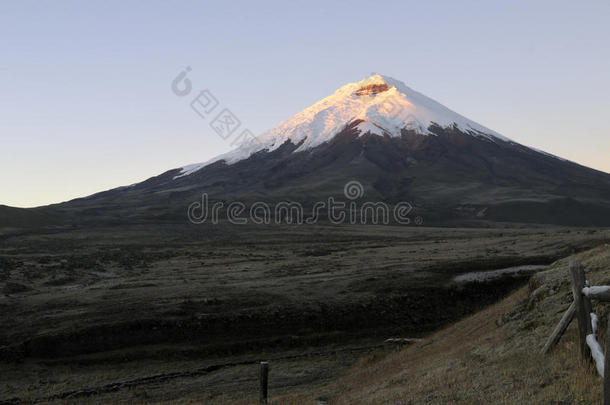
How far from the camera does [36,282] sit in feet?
151

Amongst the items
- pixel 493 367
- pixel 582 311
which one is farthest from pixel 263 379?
pixel 582 311

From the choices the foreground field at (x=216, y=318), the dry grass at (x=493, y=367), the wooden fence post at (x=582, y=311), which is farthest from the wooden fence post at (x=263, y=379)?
the wooden fence post at (x=582, y=311)

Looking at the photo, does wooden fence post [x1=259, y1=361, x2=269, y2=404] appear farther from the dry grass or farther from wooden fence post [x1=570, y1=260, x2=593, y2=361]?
wooden fence post [x1=570, y1=260, x2=593, y2=361]

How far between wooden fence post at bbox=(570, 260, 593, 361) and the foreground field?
3559mm

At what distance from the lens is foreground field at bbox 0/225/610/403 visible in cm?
2372

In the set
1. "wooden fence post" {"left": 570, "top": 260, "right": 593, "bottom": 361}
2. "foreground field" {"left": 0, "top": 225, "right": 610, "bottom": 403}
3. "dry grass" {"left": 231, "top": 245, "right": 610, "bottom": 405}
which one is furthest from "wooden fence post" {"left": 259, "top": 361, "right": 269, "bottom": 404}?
"wooden fence post" {"left": 570, "top": 260, "right": 593, "bottom": 361}

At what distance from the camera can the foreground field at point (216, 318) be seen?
23719 millimetres

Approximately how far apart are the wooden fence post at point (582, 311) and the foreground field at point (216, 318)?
11.7 feet

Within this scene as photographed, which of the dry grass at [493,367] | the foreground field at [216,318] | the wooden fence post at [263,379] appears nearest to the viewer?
the dry grass at [493,367]

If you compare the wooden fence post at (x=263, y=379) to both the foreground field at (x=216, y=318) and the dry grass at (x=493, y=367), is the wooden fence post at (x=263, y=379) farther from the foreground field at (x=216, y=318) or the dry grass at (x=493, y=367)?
the foreground field at (x=216, y=318)

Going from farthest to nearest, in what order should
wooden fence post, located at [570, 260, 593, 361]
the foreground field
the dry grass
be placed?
the foreground field < wooden fence post, located at [570, 260, 593, 361] < the dry grass

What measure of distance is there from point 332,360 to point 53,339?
51.1 feet

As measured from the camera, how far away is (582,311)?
413 inches

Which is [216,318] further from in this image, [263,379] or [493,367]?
[493,367]
